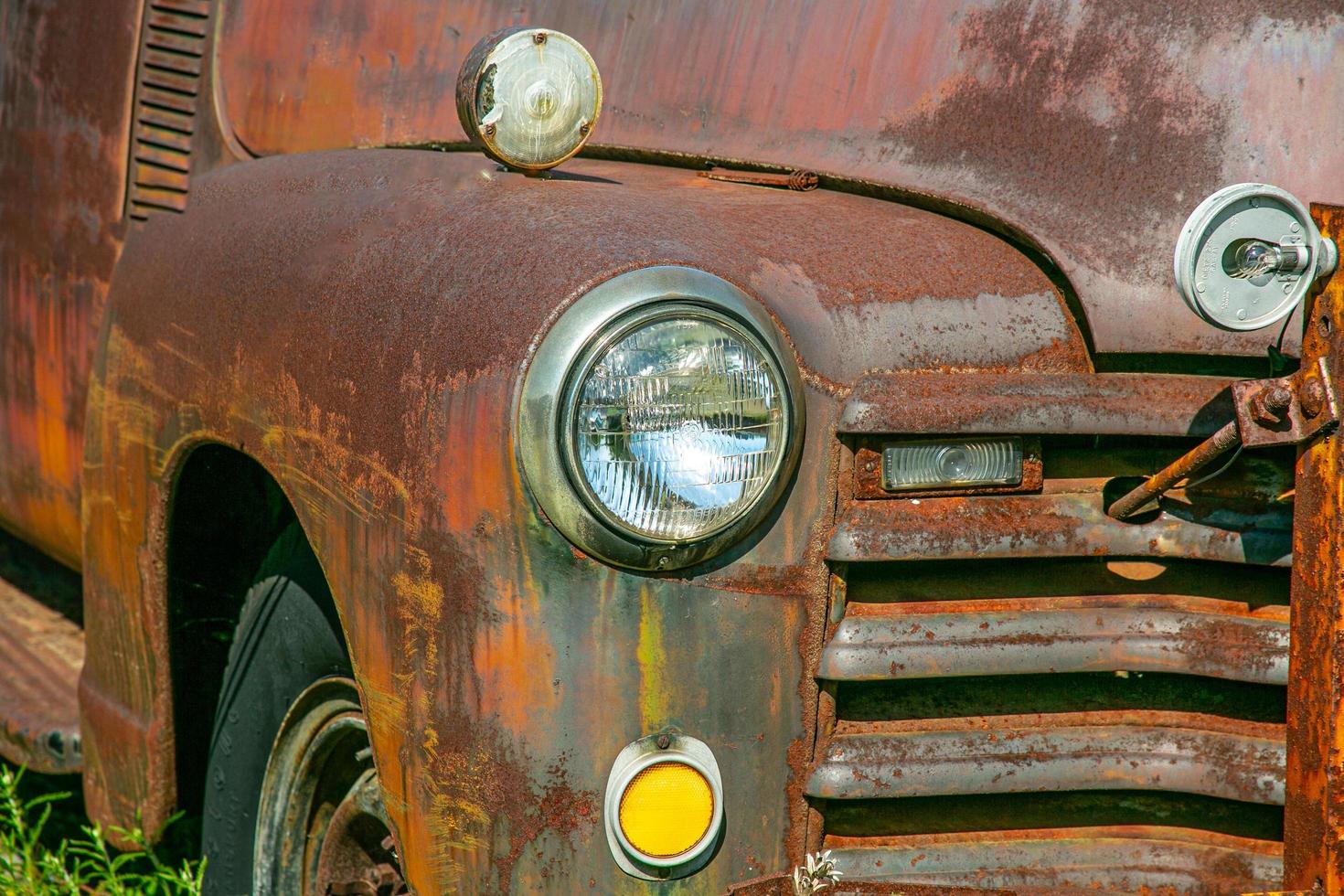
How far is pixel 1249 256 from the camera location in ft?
5.91

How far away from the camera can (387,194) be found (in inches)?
88.0

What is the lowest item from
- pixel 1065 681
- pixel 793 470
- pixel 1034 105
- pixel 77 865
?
pixel 77 865

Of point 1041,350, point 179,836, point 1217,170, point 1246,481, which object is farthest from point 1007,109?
point 179,836

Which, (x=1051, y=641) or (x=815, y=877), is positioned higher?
(x=1051, y=641)

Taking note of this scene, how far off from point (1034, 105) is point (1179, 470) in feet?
2.29

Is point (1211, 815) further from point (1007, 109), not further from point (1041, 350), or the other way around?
point (1007, 109)

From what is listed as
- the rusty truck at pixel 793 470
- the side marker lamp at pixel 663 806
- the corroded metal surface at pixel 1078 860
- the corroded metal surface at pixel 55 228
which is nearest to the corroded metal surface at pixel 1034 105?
the rusty truck at pixel 793 470

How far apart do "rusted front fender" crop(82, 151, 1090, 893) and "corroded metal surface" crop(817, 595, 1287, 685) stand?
0.08 m

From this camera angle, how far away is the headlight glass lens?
1.76 metres

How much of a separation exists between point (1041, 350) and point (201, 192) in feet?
5.03

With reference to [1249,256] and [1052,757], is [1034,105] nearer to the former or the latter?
[1249,256]

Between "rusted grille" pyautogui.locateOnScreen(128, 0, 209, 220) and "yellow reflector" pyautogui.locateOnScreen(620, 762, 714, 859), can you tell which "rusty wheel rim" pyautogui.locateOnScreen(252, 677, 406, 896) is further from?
"rusted grille" pyautogui.locateOnScreen(128, 0, 209, 220)

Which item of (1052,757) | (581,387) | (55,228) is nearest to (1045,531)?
(1052,757)

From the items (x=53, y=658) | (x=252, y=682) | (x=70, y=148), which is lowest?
(x=53, y=658)
